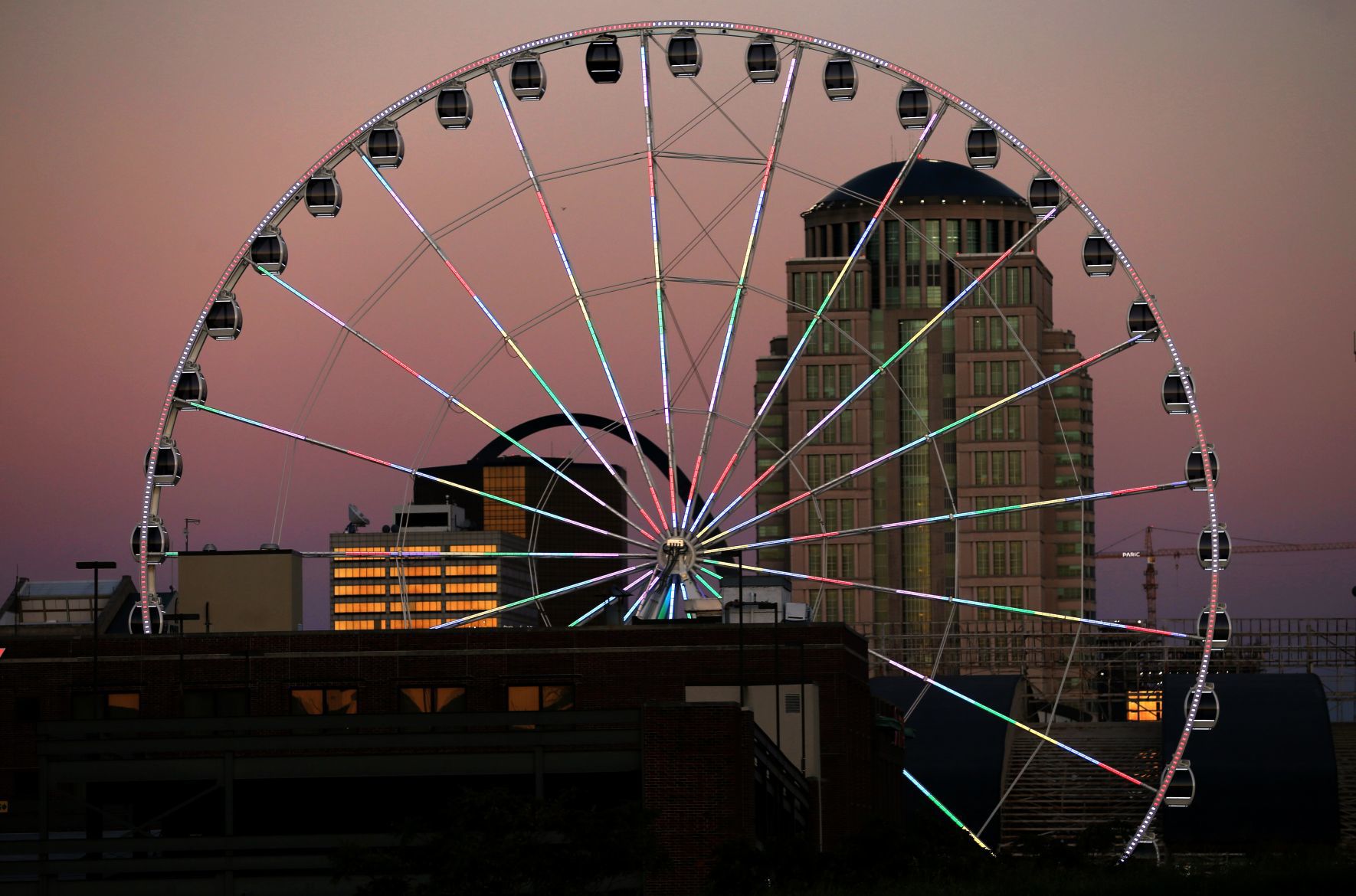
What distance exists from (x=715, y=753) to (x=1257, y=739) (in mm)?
77391

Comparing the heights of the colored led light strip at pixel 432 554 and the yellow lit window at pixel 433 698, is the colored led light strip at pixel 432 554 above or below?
above

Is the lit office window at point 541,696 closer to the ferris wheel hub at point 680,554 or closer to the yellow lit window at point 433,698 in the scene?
the yellow lit window at point 433,698

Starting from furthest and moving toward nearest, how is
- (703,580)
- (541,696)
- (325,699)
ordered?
(541,696) < (703,580) < (325,699)

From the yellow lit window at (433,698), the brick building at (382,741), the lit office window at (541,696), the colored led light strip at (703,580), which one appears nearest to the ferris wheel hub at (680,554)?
the colored led light strip at (703,580)

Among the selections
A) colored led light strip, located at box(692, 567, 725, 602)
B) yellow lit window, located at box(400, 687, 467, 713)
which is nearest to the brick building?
yellow lit window, located at box(400, 687, 467, 713)

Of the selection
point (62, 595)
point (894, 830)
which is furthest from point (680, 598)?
point (62, 595)

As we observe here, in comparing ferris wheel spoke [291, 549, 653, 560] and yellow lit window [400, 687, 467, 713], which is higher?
ferris wheel spoke [291, 549, 653, 560]

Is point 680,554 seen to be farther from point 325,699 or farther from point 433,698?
point 325,699

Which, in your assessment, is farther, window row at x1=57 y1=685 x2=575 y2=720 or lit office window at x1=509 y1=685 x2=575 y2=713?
lit office window at x1=509 y1=685 x2=575 y2=713

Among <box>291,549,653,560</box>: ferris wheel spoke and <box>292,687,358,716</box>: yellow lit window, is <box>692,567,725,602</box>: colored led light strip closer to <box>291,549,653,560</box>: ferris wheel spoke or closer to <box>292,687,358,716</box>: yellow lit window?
<box>291,549,653,560</box>: ferris wheel spoke

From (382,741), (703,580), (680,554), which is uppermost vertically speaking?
(680,554)

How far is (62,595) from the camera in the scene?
652ft

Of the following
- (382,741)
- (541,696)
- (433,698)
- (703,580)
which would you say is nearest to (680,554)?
(703,580)

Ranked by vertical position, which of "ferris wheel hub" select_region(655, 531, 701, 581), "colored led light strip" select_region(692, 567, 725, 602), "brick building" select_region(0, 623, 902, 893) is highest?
"ferris wheel hub" select_region(655, 531, 701, 581)
